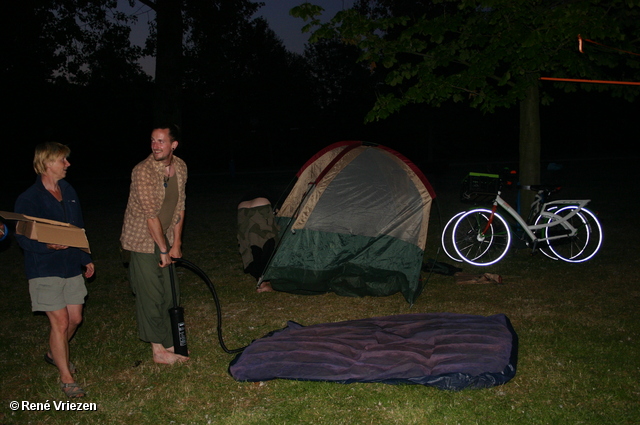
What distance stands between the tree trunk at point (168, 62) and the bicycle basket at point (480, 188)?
7858 millimetres

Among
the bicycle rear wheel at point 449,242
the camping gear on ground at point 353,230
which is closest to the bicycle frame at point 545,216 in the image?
the bicycle rear wheel at point 449,242

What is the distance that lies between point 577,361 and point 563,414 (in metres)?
0.90

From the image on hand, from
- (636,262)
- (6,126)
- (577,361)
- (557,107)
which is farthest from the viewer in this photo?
(557,107)

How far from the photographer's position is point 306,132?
1593 inches

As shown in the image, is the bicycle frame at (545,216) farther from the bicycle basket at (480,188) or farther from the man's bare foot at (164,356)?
the man's bare foot at (164,356)

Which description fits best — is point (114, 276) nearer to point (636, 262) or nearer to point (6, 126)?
point (636, 262)

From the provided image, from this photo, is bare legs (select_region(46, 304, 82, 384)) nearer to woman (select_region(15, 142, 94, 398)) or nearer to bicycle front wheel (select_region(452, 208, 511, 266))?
woman (select_region(15, 142, 94, 398))

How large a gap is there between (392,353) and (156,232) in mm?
2173

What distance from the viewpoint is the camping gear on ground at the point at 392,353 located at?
4.02 metres

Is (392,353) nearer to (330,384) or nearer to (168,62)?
(330,384)

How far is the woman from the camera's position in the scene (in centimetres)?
369

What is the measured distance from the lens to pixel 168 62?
12859 millimetres

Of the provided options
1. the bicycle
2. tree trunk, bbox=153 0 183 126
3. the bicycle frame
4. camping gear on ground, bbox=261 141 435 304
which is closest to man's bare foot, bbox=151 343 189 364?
camping gear on ground, bbox=261 141 435 304

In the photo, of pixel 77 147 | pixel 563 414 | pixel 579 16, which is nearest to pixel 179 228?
pixel 563 414
